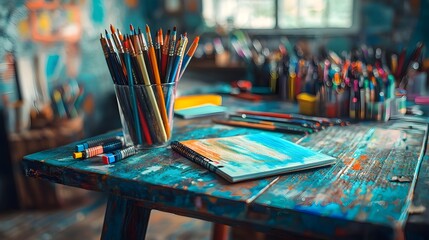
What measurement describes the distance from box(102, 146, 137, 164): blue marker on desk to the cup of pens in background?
4cm

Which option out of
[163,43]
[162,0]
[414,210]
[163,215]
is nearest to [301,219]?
[414,210]

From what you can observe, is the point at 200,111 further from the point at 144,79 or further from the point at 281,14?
the point at 281,14

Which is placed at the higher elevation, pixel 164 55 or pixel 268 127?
pixel 164 55

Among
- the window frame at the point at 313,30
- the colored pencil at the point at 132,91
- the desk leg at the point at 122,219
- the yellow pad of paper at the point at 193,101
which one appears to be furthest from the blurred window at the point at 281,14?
the desk leg at the point at 122,219

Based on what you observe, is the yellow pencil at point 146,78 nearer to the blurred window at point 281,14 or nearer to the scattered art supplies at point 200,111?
the scattered art supplies at point 200,111

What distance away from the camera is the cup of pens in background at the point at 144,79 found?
3.15 feet

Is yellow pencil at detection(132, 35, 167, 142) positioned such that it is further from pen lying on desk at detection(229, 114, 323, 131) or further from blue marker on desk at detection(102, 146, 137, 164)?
pen lying on desk at detection(229, 114, 323, 131)

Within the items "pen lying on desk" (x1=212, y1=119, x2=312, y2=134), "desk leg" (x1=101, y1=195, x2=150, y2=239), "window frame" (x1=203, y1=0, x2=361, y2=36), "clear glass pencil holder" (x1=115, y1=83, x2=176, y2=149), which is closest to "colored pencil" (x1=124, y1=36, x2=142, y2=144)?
"clear glass pencil holder" (x1=115, y1=83, x2=176, y2=149)

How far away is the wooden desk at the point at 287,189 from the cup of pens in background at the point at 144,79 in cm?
6

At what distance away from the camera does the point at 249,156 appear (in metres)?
0.88

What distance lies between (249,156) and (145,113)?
249 mm

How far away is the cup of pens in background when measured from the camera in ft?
3.15

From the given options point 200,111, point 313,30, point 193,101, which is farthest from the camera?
point 313,30

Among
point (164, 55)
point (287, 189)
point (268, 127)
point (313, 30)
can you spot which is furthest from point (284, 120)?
point (313, 30)
